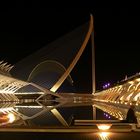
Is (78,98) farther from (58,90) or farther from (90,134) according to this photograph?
(90,134)

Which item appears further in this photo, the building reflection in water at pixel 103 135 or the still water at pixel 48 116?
the still water at pixel 48 116

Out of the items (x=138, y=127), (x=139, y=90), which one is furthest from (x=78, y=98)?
(x=138, y=127)

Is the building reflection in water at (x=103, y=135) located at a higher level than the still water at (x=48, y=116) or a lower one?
lower

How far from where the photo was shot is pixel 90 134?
721cm

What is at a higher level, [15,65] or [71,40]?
[71,40]

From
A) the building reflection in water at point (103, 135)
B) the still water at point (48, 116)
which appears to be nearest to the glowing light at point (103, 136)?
the building reflection in water at point (103, 135)

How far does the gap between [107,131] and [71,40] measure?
156 ft

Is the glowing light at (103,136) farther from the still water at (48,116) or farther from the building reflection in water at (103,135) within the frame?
the still water at (48,116)

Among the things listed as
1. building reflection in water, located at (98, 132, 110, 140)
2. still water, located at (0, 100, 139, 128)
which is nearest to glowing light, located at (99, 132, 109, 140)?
building reflection in water, located at (98, 132, 110, 140)

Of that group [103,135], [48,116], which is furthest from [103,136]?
[48,116]

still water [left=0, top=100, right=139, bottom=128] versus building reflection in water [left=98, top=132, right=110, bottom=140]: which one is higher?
still water [left=0, top=100, right=139, bottom=128]

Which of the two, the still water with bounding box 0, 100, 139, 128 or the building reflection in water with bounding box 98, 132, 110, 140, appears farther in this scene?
the still water with bounding box 0, 100, 139, 128

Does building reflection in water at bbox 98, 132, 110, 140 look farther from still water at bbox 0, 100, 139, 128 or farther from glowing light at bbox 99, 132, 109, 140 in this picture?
still water at bbox 0, 100, 139, 128

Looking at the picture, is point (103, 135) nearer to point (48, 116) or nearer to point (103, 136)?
point (103, 136)
